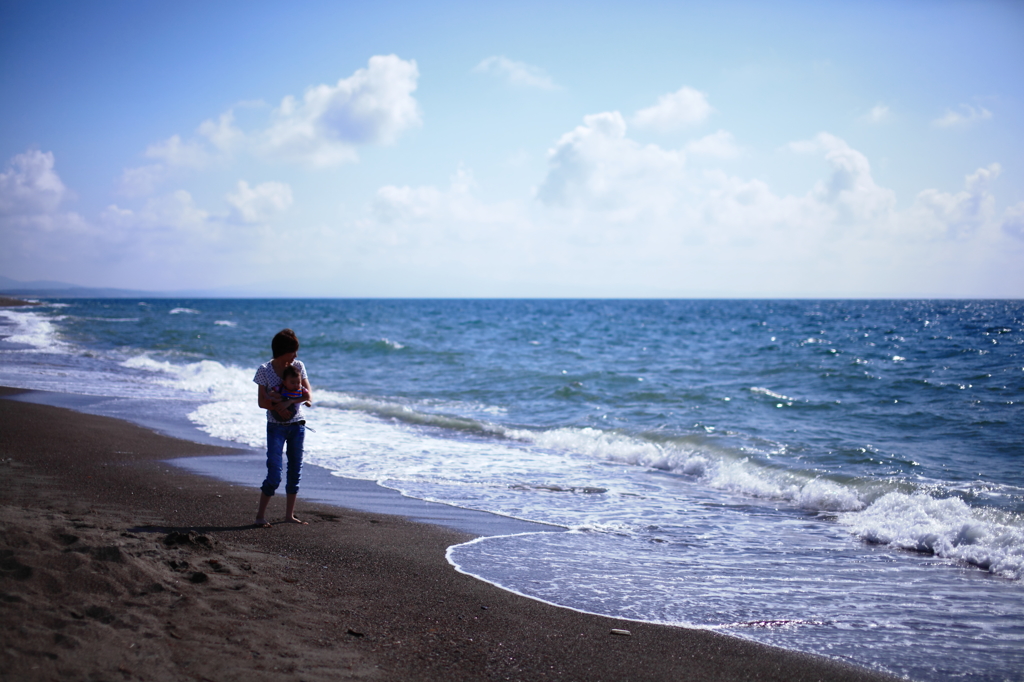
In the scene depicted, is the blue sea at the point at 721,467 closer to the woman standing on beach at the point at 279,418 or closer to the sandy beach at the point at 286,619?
the sandy beach at the point at 286,619

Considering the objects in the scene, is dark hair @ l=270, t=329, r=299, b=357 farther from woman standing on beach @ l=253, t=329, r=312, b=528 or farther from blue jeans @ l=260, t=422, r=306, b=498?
blue jeans @ l=260, t=422, r=306, b=498

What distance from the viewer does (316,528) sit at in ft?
20.4

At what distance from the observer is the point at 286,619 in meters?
4.02

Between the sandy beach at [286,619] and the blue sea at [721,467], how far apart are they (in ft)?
1.45

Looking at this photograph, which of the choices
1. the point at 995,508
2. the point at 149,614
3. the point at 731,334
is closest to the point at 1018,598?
the point at 995,508

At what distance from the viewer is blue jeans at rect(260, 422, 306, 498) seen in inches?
238

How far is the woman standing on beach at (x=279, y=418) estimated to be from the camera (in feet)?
19.5

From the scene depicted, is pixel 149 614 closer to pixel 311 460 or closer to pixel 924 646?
pixel 924 646

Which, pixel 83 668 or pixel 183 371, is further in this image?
pixel 183 371

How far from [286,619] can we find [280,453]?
7.72 ft

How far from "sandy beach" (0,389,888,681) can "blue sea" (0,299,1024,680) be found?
442 mm

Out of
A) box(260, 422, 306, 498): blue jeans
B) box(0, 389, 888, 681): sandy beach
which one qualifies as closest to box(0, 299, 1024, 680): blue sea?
box(0, 389, 888, 681): sandy beach

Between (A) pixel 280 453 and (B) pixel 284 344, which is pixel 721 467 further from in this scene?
(B) pixel 284 344

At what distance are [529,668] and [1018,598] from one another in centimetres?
454
